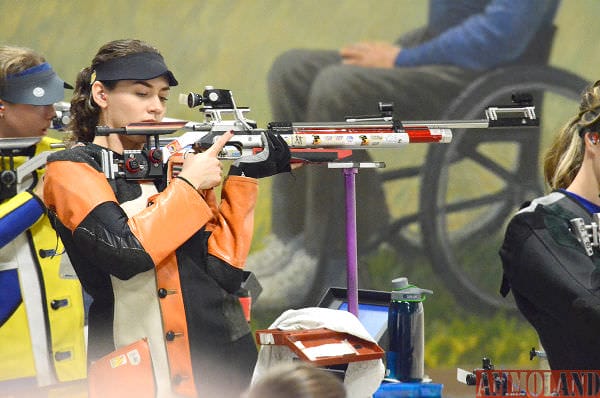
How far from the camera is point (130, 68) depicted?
234 centimetres

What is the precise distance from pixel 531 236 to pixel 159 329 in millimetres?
939

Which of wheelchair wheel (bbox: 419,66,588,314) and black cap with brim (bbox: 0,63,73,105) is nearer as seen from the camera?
black cap with brim (bbox: 0,63,73,105)

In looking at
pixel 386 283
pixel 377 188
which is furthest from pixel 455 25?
pixel 386 283

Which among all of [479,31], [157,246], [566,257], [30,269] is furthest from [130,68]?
[479,31]

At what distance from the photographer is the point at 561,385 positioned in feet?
6.50

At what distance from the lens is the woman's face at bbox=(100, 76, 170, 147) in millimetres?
2352

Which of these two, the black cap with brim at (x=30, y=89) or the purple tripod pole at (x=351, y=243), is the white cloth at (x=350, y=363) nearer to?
the purple tripod pole at (x=351, y=243)

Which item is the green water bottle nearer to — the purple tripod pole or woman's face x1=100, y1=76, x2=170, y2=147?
the purple tripod pole

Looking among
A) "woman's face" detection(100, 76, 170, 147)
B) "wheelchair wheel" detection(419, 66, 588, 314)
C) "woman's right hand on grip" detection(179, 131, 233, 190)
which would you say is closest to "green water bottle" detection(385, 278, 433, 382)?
"woman's right hand on grip" detection(179, 131, 233, 190)

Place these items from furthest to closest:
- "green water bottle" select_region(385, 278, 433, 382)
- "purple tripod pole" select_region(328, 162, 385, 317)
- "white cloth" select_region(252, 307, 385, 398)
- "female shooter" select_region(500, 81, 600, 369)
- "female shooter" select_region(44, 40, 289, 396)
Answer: "purple tripod pole" select_region(328, 162, 385, 317) < "green water bottle" select_region(385, 278, 433, 382) < "white cloth" select_region(252, 307, 385, 398) < "female shooter" select_region(44, 40, 289, 396) < "female shooter" select_region(500, 81, 600, 369)

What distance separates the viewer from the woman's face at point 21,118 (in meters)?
3.11

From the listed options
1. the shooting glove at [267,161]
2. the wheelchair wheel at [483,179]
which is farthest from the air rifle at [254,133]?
the wheelchair wheel at [483,179]

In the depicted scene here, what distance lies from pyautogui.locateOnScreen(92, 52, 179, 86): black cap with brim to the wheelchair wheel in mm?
2892

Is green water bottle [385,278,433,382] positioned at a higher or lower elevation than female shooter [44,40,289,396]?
lower
